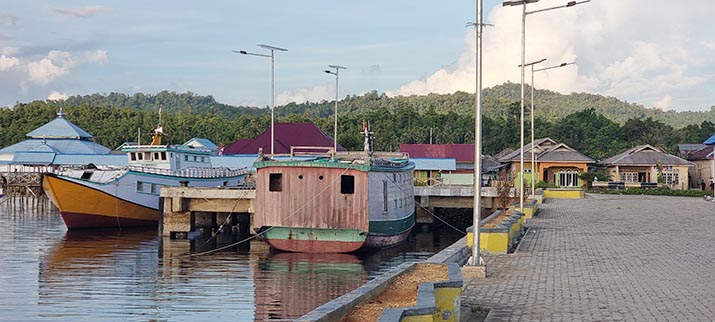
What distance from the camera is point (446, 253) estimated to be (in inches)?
739

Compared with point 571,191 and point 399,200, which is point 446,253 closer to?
point 399,200

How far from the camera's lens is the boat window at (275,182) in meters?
32.4

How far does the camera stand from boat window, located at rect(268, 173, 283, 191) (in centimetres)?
3241

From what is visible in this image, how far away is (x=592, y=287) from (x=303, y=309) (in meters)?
7.27

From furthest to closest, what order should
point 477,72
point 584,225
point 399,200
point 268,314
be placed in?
point 399,200, point 584,225, point 268,314, point 477,72

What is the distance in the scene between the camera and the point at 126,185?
4456 cm

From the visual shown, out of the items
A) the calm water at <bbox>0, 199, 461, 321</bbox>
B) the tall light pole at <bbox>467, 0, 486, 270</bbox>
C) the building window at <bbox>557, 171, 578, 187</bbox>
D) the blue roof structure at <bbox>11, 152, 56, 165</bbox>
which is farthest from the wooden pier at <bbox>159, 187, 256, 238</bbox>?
the building window at <bbox>557, 171, 578, 187</bbox>

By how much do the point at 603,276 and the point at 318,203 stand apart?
15168 millimetres

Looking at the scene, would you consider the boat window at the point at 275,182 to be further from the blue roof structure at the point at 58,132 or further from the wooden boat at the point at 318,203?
the blue roof structure at the point at 58,132

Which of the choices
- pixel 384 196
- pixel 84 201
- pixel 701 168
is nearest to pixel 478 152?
pixel 384 196

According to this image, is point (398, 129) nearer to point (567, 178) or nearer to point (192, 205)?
point (567, 178)

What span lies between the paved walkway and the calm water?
17.7ft

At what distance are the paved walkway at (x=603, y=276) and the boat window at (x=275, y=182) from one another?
9.11 m

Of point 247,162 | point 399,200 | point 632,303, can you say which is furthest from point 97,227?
point 632,303
